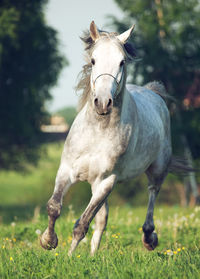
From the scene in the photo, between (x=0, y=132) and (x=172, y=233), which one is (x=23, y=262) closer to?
(x=172, y=233)

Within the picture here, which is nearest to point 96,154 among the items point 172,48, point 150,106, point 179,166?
point 150,106

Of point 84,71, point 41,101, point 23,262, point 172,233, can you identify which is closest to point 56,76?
point 41,101

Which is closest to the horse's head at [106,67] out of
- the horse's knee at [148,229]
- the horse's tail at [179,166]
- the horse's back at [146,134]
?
the horse's back at [146,134]

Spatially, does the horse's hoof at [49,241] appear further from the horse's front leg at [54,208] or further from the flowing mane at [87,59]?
the flowing mane at [87,59]

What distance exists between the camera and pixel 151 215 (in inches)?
269

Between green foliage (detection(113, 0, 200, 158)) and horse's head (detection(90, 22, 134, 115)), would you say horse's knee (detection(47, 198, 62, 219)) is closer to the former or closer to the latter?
horse's head (detection(90, 22, 134, 115))

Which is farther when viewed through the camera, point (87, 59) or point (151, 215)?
point (151, 215)

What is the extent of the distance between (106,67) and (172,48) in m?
16.2

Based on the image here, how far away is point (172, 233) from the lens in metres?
7.89

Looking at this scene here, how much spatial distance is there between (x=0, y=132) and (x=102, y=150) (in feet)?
46.5

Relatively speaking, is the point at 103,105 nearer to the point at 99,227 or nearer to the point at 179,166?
the point at 99,227

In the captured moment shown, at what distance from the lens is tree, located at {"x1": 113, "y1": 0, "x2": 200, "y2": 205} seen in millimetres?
19188

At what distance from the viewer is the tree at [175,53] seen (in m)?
19.2

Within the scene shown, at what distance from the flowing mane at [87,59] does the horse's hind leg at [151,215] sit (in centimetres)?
194
